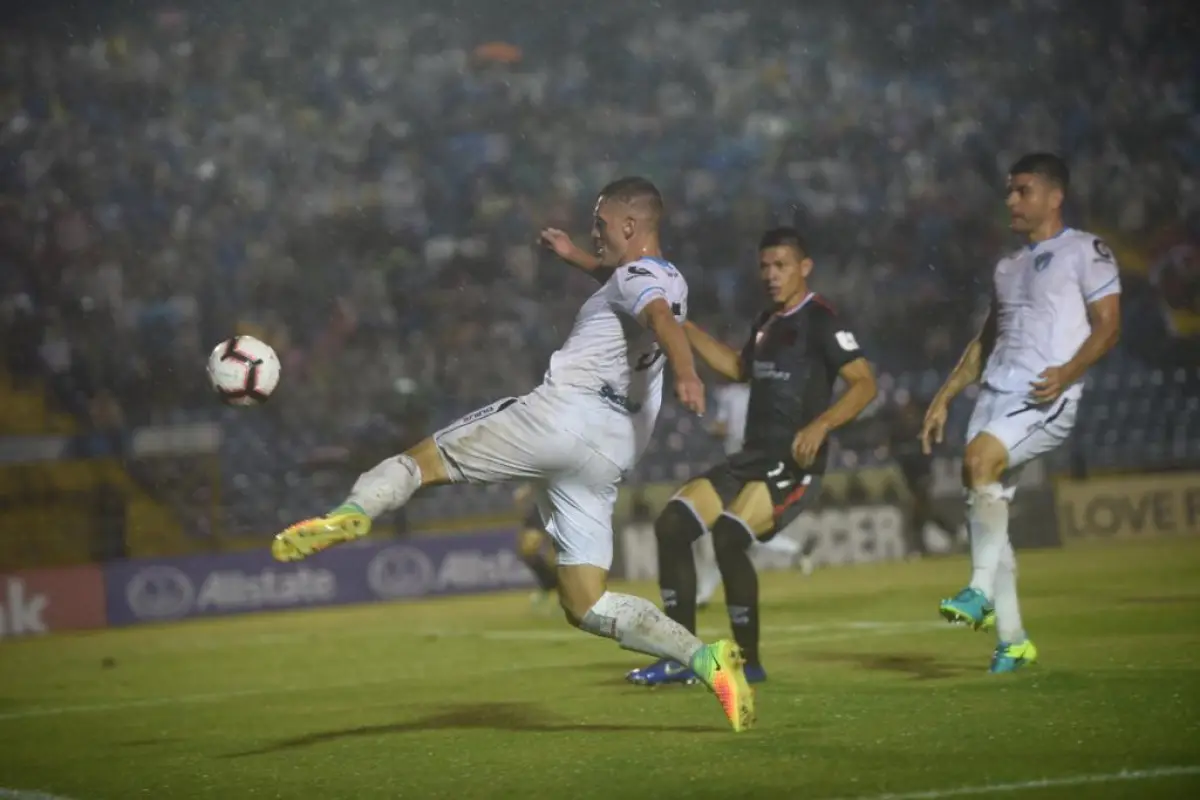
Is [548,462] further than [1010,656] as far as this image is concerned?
No

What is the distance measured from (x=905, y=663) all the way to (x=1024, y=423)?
63.1 inches

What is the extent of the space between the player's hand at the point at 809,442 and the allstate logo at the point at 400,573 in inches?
372

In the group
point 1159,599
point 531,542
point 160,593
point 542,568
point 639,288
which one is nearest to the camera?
point 639,288

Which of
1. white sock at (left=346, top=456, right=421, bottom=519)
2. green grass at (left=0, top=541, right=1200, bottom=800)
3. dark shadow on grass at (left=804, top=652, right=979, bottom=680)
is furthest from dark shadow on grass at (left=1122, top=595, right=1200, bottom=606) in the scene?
white sock at (left=346, top=456, right=421, bottom=519)

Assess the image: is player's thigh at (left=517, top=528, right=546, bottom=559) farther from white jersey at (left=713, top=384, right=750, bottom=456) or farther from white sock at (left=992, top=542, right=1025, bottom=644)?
white sock at (left=992, top=542, right=1025, bottom=644)

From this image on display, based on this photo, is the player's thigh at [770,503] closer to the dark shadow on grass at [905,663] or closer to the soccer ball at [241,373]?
the dark shadow on grass at [905,663]

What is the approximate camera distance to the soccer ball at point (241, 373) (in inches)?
311

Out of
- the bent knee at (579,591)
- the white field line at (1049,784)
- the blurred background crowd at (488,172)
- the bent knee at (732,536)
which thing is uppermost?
the blurred background crowd at (488,172)

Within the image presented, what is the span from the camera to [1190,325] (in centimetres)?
2134

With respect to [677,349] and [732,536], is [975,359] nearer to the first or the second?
[732,536]

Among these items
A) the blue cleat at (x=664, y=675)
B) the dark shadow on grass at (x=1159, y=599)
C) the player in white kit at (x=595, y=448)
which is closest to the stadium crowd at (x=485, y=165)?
the dark shadow on grass at (x=1159, y=599)

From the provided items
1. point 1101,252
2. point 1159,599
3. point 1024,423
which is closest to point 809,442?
point 1024,423

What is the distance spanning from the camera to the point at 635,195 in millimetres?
7461

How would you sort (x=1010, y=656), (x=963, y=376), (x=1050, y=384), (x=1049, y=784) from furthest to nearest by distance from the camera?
(x=963, y=376)
(x=1010, y=656)
(x=1050, y=384)
(x=1049, y=784)
